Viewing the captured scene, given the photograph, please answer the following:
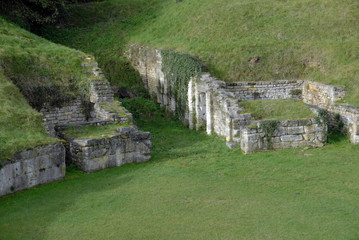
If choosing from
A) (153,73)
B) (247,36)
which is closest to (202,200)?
(153,73)

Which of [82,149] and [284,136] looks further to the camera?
[284,136]

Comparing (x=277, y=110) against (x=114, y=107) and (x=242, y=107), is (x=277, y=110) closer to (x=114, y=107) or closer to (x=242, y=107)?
(x=242, y=107)

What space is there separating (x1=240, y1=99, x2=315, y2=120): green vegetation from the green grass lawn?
1418mm

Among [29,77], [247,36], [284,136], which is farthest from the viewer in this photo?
[247,36]

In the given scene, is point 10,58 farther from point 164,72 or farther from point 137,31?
point 137,31

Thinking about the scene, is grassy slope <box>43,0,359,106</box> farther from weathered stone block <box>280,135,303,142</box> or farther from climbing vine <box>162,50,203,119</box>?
weathered stone block <box>280,135,303,142</box>

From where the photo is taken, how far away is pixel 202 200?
13.2 m

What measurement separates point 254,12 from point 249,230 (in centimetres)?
1843

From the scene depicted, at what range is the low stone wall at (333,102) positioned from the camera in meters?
18.6

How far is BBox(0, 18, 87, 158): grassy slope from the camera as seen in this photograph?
15.2 metres

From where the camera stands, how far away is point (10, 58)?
20.4 m

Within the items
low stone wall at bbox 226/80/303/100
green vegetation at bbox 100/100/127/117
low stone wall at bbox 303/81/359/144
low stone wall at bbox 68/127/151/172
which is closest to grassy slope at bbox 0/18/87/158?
low stone wall at bbox 68/127/151/172

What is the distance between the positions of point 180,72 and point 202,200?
10.9 m

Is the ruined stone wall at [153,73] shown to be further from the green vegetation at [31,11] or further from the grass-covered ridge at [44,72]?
the green vegetation at [31,11]
